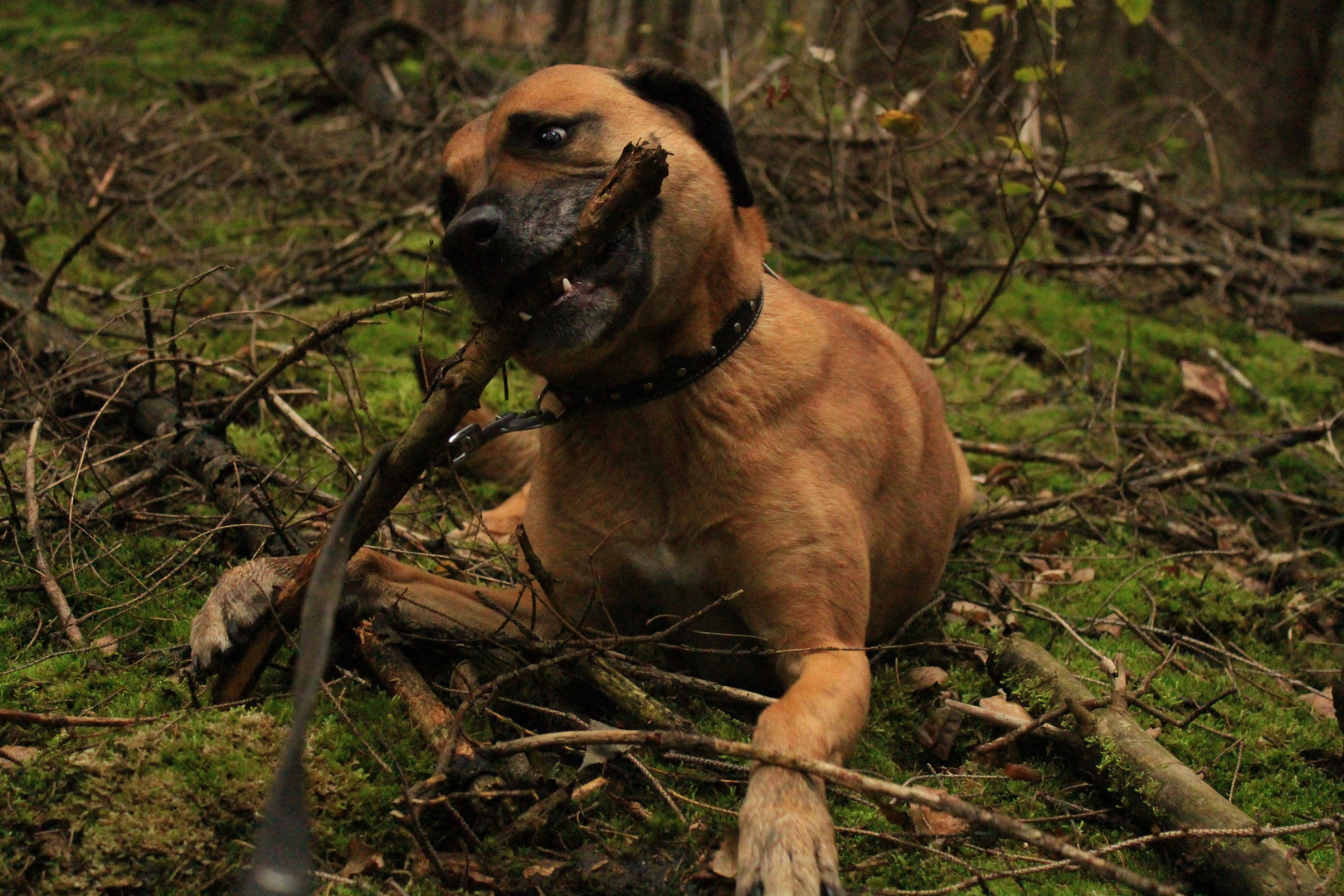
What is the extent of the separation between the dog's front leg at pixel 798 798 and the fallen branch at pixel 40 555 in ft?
6.44

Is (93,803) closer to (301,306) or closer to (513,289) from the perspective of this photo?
(513,289)

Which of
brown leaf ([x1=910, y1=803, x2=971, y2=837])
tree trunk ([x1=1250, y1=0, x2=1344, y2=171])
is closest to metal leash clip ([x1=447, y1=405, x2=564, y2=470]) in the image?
brown leaf ([x1=910, y1=803, x2=971, y2=837])

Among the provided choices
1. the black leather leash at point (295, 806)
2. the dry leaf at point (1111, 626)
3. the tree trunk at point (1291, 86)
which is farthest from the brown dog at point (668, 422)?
the tree trunk at point (1291, 86)

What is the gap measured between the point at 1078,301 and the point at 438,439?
19.3ft

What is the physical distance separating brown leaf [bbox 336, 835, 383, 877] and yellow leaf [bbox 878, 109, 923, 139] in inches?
144

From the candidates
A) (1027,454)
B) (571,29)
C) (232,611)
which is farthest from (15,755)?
(571,29)

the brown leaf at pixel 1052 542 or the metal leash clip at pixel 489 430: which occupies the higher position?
the metal leash clip at pixel 489 430

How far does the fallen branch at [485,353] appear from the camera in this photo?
2582mm

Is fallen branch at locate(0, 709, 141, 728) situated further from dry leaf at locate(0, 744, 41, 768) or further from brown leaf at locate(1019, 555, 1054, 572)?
brown leaf at locate(1019, 555, 1054, 572)

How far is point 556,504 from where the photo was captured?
3.46 m

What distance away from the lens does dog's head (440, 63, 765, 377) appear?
2.98 metres

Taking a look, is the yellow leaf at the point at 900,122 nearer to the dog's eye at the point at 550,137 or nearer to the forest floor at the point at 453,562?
the forest floor at the point at 453,562

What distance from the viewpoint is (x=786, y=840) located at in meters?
2.46

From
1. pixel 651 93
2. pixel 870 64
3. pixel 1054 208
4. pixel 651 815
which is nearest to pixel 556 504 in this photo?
pixel 651 815
